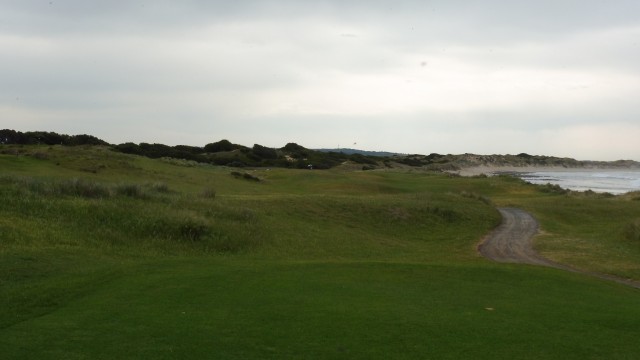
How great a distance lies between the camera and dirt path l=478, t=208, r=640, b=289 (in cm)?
2314

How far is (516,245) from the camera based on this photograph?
93.2 feet

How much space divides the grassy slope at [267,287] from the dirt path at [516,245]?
1.08 meters

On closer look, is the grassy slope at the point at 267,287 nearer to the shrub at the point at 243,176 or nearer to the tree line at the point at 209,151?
the shrub at the point at 243,176

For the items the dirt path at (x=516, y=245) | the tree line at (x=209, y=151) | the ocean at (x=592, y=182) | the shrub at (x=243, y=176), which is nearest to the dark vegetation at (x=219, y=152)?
the tree line at (x=209, y=151)

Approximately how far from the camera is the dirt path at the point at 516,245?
23.1 meters

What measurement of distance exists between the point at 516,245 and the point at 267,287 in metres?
19.7

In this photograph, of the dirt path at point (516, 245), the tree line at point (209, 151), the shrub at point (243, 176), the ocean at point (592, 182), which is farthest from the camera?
the ocean at point (592, 182)

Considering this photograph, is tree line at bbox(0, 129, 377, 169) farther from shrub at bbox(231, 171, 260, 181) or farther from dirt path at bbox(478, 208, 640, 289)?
dirt path at bbox(478, 208, 640, 289)

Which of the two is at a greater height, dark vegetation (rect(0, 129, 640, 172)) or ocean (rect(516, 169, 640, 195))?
dark vegetation (rect(0, 129, 640, 172))

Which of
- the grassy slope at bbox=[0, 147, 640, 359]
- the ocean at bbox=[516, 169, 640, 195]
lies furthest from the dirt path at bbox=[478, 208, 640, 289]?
the ocean at bbox=[516, 169, 640, 195]

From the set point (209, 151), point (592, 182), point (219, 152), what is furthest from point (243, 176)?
point (592, 182)

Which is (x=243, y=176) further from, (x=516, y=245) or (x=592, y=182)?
(x=592, y=182)

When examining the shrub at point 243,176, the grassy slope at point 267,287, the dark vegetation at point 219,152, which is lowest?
the grassy slope at point 267,287

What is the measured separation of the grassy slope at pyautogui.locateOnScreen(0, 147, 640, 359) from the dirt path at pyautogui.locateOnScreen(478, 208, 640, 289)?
3.55 ft
